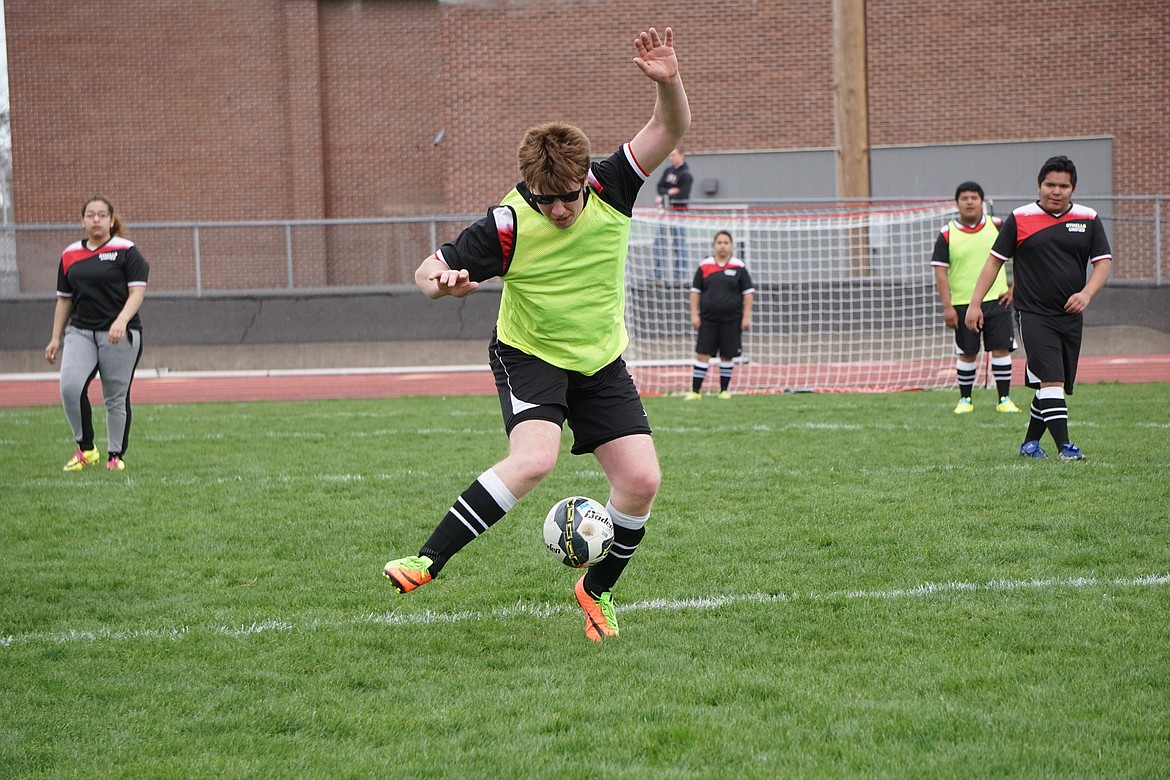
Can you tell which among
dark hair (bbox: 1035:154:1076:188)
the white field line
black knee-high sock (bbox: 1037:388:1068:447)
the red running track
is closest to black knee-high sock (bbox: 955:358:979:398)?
the red running track

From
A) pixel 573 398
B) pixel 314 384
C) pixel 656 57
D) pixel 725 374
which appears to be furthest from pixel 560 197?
pixel 314 384

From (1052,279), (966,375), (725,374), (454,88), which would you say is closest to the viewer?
(1052,279)

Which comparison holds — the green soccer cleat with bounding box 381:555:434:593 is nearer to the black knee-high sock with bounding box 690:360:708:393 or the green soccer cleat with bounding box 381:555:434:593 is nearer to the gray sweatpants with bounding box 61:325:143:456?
the gray sweatpants with bounding box 61:325:143:456

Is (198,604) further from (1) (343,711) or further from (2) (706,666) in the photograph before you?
(2) (706,666)

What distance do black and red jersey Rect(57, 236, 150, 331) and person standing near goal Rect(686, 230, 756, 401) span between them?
684cm

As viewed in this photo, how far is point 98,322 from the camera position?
374 inches

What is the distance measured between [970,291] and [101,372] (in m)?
8.05

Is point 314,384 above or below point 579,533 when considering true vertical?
below

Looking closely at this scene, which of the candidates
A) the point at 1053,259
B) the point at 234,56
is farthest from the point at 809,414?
the point at 234,56

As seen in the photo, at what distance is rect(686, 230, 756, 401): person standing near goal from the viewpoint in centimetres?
1458

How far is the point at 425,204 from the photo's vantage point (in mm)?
27906

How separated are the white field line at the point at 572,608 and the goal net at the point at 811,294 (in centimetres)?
1182

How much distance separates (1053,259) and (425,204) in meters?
20.7

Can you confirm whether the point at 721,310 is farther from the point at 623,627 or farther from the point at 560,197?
the point at 560,197
